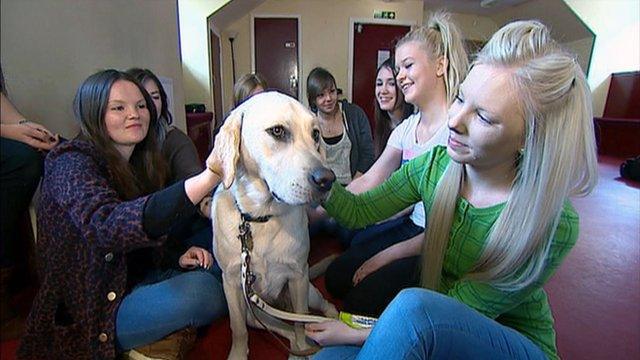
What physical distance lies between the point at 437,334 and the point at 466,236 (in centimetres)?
33

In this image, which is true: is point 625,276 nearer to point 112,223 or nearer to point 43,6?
point 112,223

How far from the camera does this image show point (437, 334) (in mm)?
646

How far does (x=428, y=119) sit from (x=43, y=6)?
1.16 m

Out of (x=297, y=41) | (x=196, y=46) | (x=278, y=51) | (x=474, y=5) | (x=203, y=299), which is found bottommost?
(x=203, y=299)

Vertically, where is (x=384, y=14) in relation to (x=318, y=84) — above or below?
above

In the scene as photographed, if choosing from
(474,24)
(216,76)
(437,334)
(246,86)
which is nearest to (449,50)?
(437,334)

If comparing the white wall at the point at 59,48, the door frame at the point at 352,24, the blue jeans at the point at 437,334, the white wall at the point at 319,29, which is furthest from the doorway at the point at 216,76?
the blue jeans at the point at 437,334

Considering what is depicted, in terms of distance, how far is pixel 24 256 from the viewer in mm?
597

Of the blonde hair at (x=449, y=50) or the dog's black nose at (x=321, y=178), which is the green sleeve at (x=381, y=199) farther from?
the blonde hair at (x=449, y=50)

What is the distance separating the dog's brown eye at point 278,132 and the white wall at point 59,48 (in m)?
0.45

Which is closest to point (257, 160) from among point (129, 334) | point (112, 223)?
point (112, 223)

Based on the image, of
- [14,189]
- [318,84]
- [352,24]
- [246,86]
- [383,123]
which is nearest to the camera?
[14,189]

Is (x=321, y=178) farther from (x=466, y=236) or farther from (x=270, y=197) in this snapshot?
(x=466, y=236)

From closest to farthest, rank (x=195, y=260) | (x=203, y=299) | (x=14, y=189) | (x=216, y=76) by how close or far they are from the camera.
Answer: (x=14, y=189), (x=203, y=299), (x=195, y=260), (x=216, y=76)
